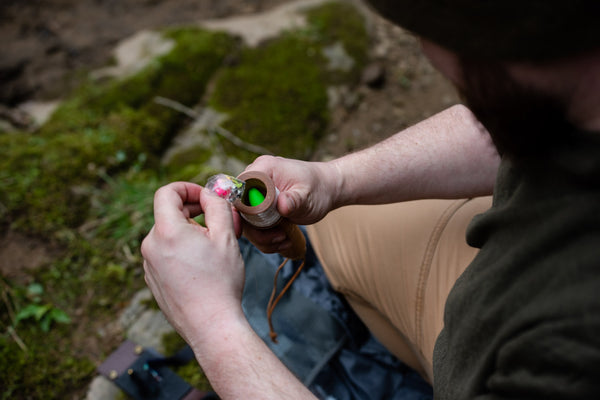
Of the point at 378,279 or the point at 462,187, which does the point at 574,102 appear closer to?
the point at 462,187

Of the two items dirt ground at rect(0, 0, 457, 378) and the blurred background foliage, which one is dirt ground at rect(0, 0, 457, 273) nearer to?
dirt ground at rect(0, 0, 457, 378)

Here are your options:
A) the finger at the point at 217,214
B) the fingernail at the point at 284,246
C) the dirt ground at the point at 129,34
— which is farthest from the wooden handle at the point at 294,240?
the dirt ground at the point at 129,34

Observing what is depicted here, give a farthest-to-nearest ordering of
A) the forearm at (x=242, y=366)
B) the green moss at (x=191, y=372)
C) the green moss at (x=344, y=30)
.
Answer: the green moss at (x=344, y=30) < the green moss at (x=191, y=372) < the forearm at (x=242, y=366)

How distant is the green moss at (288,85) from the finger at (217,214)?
1.75 metres

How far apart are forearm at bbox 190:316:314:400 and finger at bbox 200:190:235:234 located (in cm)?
28

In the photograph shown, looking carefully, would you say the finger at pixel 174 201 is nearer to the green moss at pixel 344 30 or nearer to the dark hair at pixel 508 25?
the dark hair at pixel 508 25

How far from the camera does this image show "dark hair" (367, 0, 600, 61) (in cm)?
76

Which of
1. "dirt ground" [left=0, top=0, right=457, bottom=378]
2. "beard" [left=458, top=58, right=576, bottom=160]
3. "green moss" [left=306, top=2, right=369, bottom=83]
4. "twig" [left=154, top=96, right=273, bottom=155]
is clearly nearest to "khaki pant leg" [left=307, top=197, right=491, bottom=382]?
"beard" [left=458, top=58, right=576, bottom=160]

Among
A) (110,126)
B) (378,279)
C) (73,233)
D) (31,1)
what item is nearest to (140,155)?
(110,126)

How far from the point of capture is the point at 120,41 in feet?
13.9

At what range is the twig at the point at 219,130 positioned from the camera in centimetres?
323

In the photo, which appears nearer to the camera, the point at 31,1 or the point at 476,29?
the point at 476,29

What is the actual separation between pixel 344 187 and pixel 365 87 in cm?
222

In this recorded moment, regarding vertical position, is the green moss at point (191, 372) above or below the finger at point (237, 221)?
below
